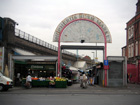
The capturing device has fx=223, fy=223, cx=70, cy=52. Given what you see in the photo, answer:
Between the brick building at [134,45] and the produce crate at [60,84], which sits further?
the brick building at [134,45]

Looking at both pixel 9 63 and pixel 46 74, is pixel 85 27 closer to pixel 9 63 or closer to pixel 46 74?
pixel 46 74

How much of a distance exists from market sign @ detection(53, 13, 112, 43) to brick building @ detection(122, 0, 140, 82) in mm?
10621

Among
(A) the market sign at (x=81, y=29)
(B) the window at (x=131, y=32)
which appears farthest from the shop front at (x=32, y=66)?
(B) the window at (x=131, y=32)

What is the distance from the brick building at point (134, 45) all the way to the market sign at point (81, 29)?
418 inches

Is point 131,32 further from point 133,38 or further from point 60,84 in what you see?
point 60,84

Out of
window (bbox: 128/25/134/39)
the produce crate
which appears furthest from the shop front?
window (bbox: 128/25/134/39)

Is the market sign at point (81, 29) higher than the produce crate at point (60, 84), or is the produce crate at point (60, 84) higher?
the market sign at point (81, 29)

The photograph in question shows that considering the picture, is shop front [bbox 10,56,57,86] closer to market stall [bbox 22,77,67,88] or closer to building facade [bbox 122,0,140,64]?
market stall [bbox 22,77,67,88]

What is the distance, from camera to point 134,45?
129 ft

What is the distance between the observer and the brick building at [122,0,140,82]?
37125 millimetres

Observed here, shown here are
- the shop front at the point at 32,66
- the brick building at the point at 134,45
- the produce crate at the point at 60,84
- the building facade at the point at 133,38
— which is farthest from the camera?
the building facade at the point at 133,38

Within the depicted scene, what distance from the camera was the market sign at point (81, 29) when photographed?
28625 mm

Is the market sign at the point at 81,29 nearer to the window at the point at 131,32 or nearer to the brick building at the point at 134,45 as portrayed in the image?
the brick building at the point at 134,45

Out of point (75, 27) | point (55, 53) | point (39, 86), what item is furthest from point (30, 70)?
point (55, 53)
